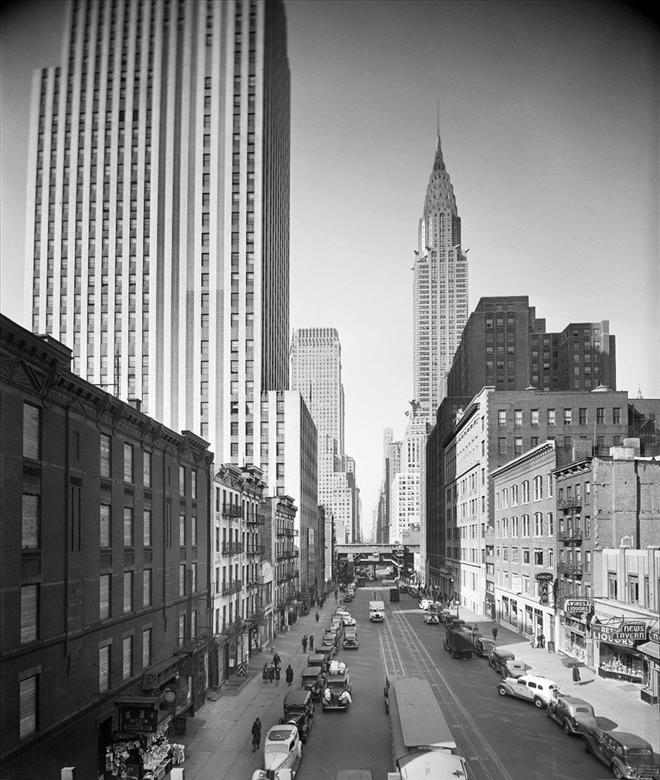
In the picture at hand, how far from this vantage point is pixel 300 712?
30.0m

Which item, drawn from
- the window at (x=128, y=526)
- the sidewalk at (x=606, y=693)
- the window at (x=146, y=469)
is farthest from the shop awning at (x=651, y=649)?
the window at (x=146, y=469)

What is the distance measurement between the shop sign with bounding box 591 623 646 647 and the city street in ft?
10.9

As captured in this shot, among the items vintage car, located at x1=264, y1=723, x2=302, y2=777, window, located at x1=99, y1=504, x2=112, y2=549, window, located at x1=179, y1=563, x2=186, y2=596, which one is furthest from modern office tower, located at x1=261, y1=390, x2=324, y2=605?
window, located at x1=99, y1=504, x2=112, y2=549

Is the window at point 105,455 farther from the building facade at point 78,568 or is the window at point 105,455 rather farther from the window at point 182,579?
the window at point 182,579

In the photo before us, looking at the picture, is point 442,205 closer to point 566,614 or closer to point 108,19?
point 566,614

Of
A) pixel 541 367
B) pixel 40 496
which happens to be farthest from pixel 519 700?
pixel 541 367

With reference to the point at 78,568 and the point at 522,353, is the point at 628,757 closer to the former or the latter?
the point at 78,568

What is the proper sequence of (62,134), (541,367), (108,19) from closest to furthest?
1. (108,19)
2. (62,134)
3. (541,367)

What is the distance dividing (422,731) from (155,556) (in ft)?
40.7

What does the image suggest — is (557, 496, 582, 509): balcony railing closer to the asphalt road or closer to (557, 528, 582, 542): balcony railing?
(557, 528, 582, 542): balcony railing

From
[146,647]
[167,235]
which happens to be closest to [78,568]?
[146,647]

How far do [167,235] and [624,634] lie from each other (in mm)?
70451

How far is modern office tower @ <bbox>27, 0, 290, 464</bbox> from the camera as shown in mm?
89062

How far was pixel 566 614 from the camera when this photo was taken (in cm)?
4709
